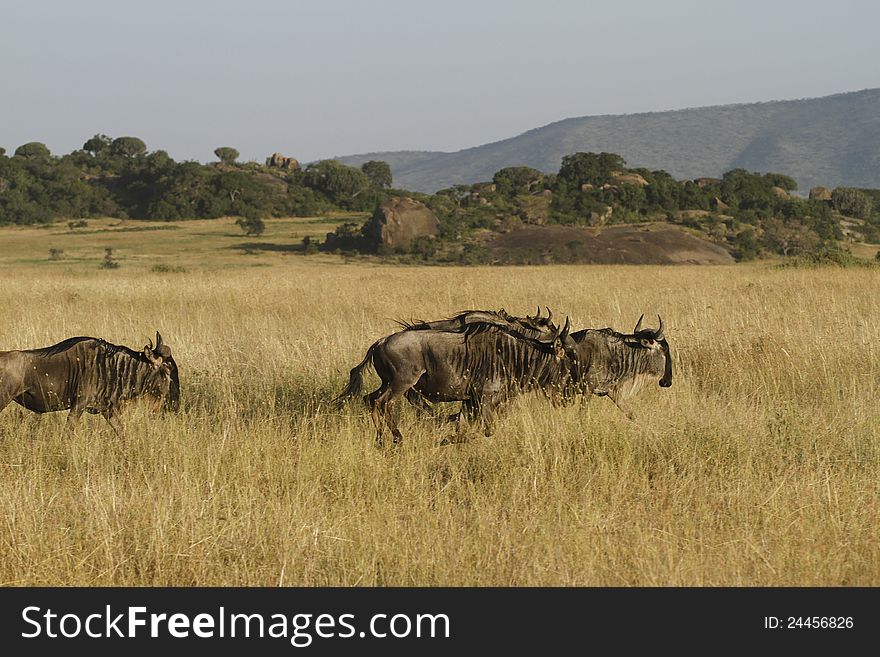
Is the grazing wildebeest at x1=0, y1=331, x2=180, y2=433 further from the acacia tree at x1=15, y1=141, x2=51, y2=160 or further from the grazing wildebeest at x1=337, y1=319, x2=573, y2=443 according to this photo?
the acacia tree at x1=15, y1=141, x2=51, y2=160

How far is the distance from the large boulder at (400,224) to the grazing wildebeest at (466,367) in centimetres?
3032

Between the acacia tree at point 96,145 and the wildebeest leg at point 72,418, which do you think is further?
the acacia tree at point 96,145

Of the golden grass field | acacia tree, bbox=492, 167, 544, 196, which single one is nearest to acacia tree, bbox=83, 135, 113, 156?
acacia tree, bbox=492, 167, 544, 196

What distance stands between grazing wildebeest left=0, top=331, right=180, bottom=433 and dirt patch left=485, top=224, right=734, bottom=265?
28.1 metres

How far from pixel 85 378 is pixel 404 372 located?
2264 mm

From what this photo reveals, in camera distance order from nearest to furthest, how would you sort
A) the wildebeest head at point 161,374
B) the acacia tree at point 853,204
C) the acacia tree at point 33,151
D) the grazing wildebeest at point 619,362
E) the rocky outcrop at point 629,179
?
the wildebeest head at point 161,374
the grazing wildebeest at point 619,362
the rocky outcrop at point 629,179
the acacia tree at point 853,204
the acacia tree at point 33,151

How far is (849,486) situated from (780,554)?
1357 mm

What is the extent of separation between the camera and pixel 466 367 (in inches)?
257

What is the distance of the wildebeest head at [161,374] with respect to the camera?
6.80 metres

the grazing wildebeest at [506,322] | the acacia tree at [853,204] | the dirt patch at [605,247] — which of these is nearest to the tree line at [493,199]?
the acacia tree at [853,204]

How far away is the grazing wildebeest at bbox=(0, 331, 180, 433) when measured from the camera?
6.30 meters

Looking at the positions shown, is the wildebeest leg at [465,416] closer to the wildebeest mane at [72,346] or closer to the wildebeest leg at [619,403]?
the wildebeest leg at [619,403]

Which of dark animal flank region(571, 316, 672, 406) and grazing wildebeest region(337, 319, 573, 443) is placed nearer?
grazing wildebeest region(337, 319, 573, 443)

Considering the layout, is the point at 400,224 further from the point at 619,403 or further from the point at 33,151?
the point at 33,151
